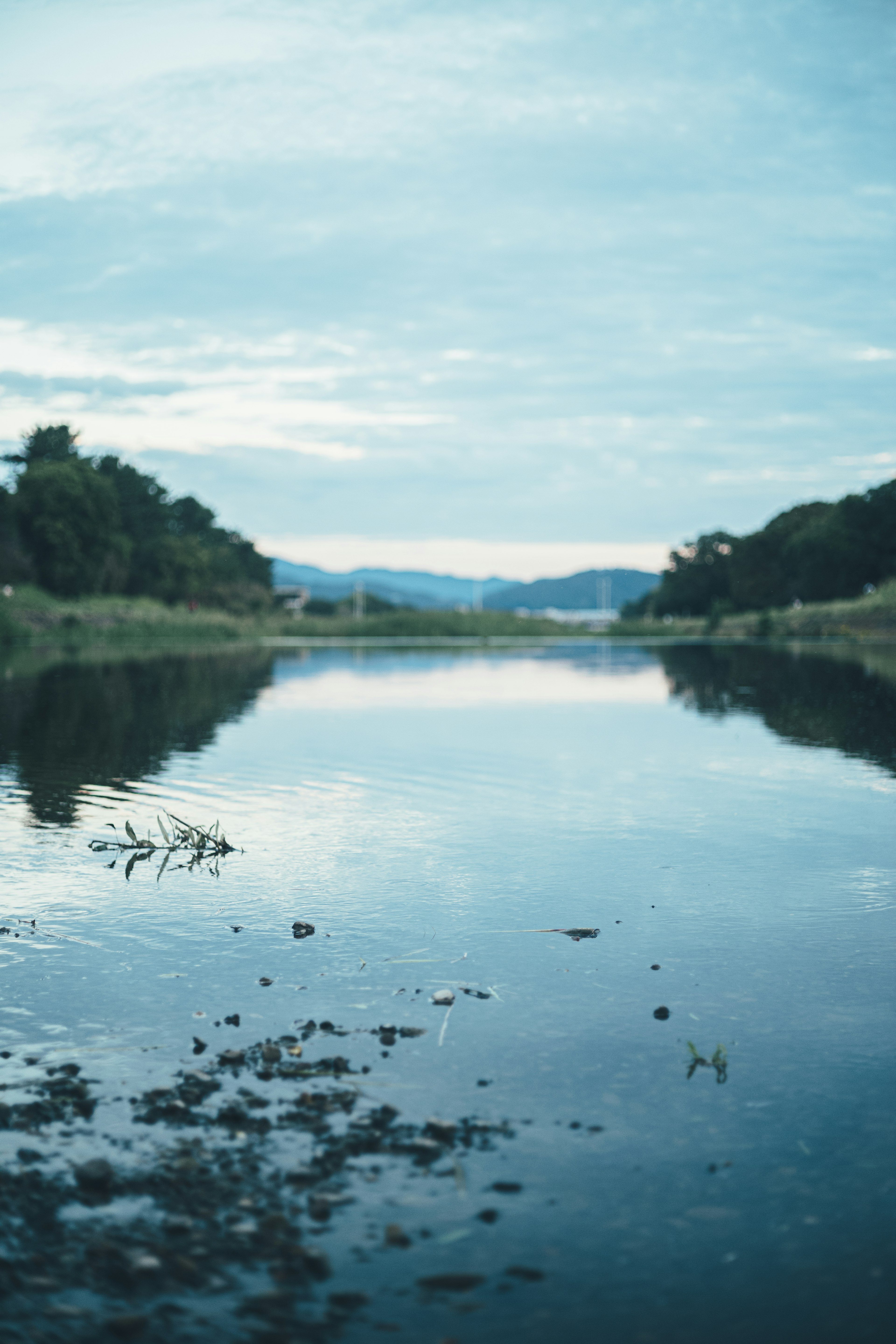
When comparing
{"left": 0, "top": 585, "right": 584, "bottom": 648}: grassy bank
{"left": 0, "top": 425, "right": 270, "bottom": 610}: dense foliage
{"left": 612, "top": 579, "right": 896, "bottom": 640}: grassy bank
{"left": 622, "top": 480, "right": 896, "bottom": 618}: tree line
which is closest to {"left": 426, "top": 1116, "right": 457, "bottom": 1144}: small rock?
{"left": 0, "top": 585, "right": 584, "bottom": 648}: grassy bank

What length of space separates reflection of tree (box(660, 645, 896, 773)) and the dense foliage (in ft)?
202

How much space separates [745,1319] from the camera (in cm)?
406

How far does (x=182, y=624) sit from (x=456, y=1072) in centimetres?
9188

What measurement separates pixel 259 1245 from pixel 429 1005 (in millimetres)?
2700

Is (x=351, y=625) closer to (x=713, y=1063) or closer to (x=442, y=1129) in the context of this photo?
(x=713, y=1063)

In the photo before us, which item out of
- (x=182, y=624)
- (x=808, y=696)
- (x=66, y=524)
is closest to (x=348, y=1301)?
(x=808, y=696)

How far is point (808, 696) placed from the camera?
3150 centimetres

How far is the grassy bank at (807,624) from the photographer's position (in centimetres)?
9319

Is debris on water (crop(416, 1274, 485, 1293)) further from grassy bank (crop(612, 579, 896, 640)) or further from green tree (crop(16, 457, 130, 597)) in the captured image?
green tree (crop(16, 457, 130, 597))

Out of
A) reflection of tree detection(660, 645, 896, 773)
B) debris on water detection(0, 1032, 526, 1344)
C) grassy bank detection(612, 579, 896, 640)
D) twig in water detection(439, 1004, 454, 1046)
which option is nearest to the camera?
debris on water detection(0, 1032, 526, 1344)

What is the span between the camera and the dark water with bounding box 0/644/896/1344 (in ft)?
13.8

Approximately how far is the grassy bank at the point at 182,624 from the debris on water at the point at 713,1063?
74070mm

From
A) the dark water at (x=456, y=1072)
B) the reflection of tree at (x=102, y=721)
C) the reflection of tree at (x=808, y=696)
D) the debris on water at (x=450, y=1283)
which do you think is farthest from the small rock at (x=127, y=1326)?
the reflection of tree at (x=808, y=696)

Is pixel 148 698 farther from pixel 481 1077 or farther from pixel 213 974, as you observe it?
pixel 481 1077
